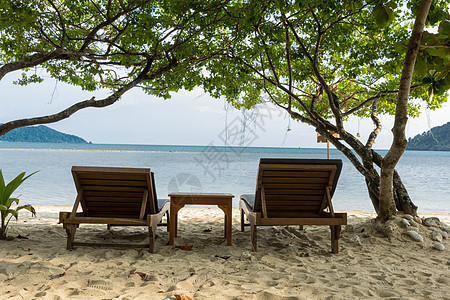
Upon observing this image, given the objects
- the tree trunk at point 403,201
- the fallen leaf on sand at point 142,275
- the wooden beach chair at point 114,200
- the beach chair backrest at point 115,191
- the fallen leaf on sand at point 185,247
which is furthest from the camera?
the tree trunk at point 403,201

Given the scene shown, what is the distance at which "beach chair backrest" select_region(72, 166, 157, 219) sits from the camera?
12.2 ft

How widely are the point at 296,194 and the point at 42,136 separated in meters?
75.1

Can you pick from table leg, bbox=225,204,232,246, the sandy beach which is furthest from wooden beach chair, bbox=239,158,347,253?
the sandy beach

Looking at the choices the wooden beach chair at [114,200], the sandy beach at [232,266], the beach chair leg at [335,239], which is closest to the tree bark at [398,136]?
the sandy beach at [232,266]

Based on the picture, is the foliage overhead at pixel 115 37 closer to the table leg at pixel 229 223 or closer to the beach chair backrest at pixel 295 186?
the beach chair backrest at pixel 295 186

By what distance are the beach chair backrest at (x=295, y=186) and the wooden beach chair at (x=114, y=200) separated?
1.26 m

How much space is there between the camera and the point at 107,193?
3939mm

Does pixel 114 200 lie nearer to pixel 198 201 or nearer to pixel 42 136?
pixel 198 201

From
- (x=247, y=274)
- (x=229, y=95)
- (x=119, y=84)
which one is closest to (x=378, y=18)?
(x=247, y=274)

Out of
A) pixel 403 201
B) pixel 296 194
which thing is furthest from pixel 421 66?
pixel 403 201

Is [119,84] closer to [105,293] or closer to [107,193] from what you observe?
[107,193]

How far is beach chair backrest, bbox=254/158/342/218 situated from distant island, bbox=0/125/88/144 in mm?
70302

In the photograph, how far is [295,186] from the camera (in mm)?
3984

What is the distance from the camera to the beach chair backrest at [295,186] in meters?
3.78
